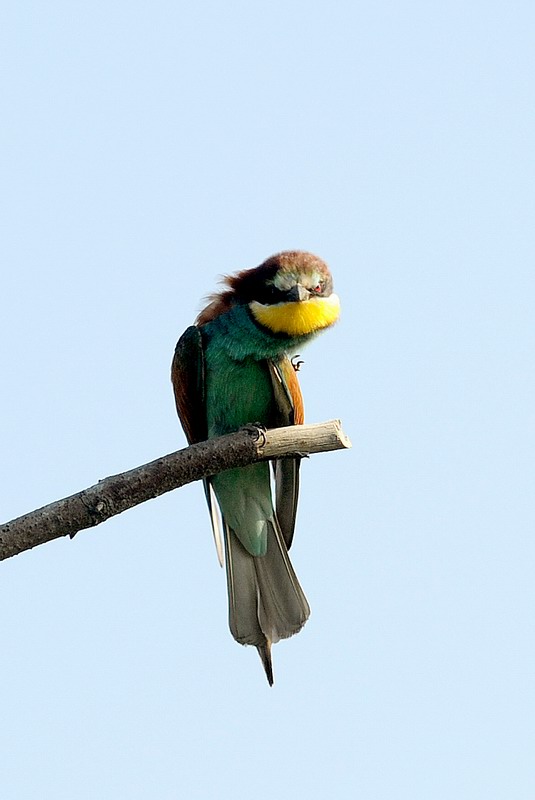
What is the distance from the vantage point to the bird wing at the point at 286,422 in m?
4.38

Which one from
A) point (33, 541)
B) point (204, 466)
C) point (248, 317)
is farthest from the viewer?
point (248, 317)

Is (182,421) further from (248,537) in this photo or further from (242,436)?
(242,436)

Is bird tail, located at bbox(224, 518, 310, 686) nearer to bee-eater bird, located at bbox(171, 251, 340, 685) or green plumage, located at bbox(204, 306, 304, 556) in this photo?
bee-eater bird, located at bbox(171, 251, 340, 685)

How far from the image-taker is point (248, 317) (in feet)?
14.4

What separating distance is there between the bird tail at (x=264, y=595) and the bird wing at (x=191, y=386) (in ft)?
0.32

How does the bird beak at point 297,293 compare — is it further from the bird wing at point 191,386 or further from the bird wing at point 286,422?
the bird wing at point 191,386

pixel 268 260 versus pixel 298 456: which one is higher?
pixel 268 260

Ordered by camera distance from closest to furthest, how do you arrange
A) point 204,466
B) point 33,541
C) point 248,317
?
point 33,541 → point 204,466 → point 248,317

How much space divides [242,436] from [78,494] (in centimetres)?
63

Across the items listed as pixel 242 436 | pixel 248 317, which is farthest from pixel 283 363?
pixel 242 436

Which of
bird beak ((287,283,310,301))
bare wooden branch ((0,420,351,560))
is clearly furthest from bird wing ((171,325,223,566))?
bare wooden branch ((0,420,351,560))

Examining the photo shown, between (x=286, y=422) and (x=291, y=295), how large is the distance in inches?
20.8

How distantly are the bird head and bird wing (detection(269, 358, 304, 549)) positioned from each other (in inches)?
7.1

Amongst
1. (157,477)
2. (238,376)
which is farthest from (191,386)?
(157,477)
